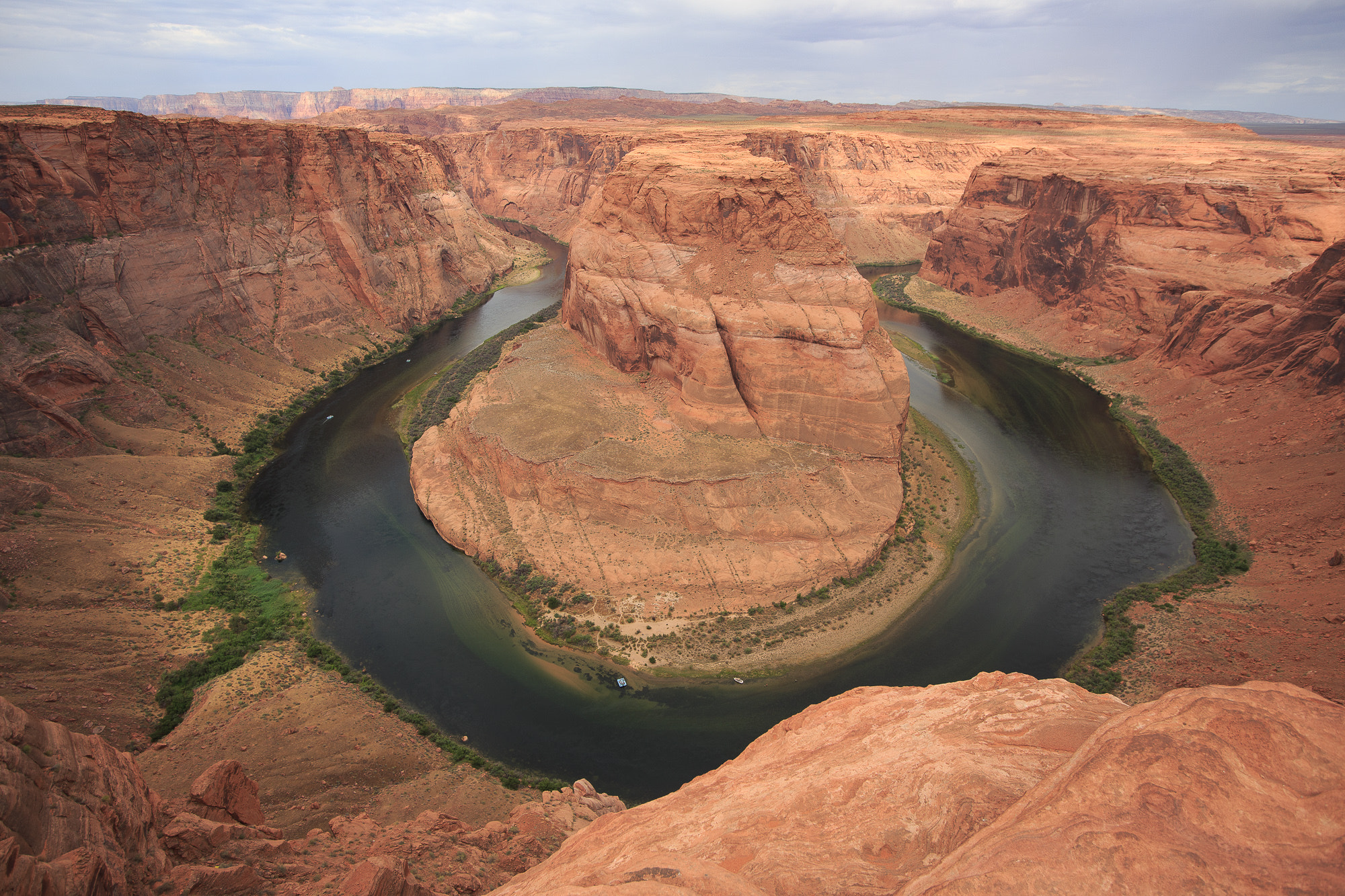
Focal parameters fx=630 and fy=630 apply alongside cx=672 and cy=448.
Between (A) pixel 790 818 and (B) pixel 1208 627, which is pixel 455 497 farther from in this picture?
(B) pixel 1208 627

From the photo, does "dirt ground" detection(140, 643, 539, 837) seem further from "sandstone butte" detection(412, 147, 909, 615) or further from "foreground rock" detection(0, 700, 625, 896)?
"sandstone butte" detection(412, 147, 909, 615)

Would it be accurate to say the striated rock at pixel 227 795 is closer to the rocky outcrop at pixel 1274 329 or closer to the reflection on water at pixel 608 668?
the reflection on water at pixel 608 668

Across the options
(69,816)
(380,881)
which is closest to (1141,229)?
(380,881)

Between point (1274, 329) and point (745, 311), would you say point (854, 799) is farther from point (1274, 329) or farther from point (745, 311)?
point (1274, 329)

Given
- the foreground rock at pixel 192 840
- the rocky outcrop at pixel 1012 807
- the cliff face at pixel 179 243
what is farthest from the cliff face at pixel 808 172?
the foreground rock at pixel 192 840

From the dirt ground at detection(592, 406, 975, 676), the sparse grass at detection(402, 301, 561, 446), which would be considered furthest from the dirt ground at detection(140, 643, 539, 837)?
the sparse grass at detection(402, 301, 561, 446)
